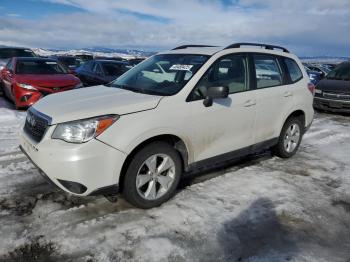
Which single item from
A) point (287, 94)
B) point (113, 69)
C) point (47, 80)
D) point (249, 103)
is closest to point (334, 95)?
point (287, 94)

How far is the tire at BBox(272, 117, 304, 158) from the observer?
223 inches

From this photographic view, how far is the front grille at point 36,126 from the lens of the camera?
3.56 meters

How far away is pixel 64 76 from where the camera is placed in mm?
9617

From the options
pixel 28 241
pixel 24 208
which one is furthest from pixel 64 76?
pixel 28 241

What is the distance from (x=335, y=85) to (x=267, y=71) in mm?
6673

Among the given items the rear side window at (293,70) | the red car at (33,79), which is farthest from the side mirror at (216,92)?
the red car at (33,79)

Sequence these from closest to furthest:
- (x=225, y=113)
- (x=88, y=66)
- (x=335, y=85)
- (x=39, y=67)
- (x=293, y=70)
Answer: (x=225, y=113), (x=293, y=70), (x=39, y=67), (x=335, y=85), (x=88, y=66)

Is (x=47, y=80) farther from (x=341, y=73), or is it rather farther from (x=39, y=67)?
(x=341, y=73)

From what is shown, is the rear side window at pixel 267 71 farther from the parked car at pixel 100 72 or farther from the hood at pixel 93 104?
the parked car at pixel 100 72

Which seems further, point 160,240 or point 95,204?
point 95,204

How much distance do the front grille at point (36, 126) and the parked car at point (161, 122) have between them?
0.01 metres

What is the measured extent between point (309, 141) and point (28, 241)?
19.3 feet

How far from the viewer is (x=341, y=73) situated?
11.8 m

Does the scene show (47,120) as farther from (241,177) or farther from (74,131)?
(241,177)
